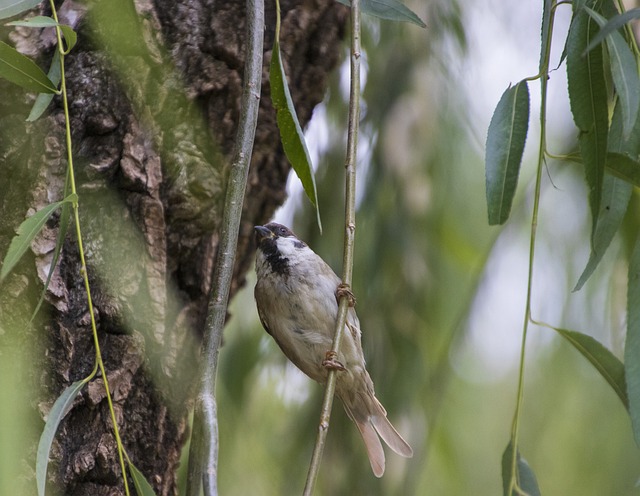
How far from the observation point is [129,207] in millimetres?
2082

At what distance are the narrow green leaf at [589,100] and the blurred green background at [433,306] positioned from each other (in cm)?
99

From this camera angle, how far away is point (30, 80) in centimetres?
156

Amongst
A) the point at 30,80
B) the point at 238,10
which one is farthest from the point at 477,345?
the point at 30,80

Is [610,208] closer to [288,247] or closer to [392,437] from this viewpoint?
[392,437]

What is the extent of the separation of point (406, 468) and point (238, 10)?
1547mm

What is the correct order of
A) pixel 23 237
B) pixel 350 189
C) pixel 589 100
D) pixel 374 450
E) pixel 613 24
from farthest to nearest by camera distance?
pixel 374 450, pixel 350 189, pixel 589 100, pixel 23 237, pixel 613 24

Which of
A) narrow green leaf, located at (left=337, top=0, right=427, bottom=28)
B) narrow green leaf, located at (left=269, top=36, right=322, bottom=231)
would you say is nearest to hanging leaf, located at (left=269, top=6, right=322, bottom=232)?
narrow green leaf, located at (left=269, top=36, right=322, bottom=231)

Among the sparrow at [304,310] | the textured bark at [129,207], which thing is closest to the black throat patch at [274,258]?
the sparrow at [304,310]

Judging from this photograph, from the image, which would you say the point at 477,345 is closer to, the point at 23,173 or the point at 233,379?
the point at 233,379

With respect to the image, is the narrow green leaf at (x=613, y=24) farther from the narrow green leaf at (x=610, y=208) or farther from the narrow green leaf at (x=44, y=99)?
the narrow green leaf at (x=44, y=99)

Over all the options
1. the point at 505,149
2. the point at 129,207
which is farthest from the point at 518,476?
the point at 129,207

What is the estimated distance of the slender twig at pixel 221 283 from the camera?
1.26 meters

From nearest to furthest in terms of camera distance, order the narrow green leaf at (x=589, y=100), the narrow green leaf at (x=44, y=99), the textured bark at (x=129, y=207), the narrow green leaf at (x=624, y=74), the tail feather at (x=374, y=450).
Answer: the narrow green leaf at (x=624, y=74) → the narrow green leaf at (x=589, y=100) → the narrow green leaf at (x=44, y=99) → the textured bark at (x=129, y=207) → the tail feather at (x=374, y=450)

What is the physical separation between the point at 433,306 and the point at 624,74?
1414 millimetres
